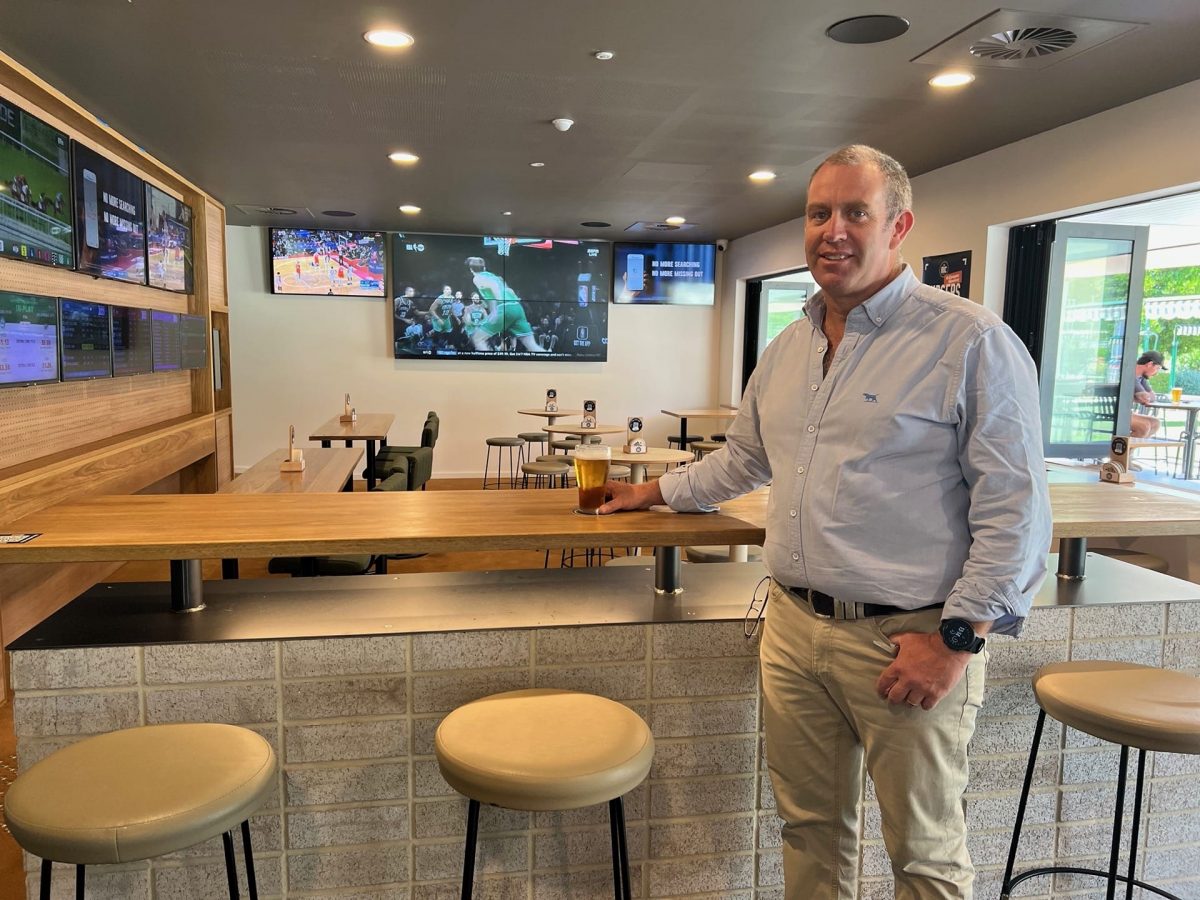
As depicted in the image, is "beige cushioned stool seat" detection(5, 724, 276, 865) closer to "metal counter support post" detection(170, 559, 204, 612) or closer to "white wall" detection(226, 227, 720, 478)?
"metal counter support post" detection(170, 559, 204, 612)

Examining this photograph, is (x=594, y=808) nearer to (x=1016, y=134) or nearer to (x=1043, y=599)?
(x=1043, y=599)

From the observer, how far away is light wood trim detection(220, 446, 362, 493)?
3838 millimetres

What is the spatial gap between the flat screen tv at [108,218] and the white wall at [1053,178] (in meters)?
4.71

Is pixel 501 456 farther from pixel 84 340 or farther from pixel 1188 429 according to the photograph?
pixel 1188 429

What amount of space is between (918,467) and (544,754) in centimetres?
74

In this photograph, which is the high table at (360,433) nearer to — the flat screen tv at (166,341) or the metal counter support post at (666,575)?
the flat screen tv at (166,341)

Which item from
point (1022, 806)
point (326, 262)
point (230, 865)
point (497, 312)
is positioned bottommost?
point (1022, 806)

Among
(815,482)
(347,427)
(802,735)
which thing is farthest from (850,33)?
(347,427)

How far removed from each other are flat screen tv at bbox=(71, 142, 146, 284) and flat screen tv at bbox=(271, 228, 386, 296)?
3442 millimetres

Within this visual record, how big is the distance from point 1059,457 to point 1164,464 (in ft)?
10.7

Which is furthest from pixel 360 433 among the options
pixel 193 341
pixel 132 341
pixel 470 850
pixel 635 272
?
pixel 470 850

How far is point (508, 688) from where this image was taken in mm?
1682

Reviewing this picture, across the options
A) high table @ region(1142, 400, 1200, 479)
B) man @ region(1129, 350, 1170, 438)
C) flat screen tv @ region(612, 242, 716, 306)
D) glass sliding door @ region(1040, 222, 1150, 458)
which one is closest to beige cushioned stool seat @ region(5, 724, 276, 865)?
glass sliding door @ region(1040, 222, 1150, 458)

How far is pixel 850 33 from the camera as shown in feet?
9.75
